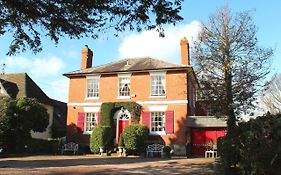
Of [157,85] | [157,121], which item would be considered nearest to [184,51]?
[157,85]

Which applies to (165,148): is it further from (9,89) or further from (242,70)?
(9,89)

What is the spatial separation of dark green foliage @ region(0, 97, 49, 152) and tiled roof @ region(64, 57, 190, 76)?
15.6ft

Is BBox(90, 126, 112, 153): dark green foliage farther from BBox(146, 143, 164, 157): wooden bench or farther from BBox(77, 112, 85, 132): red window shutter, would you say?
BBox(146, 143, 164, 157): wooden bench

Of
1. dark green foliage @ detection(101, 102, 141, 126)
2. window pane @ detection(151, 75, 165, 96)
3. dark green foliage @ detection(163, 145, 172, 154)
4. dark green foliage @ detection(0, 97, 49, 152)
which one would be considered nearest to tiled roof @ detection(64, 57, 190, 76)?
window pane @ detection(151, 75, 165, 96)

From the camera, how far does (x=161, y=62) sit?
30.0 meters

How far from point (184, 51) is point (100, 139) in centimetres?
997

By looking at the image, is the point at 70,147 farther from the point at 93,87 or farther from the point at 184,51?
the point at 184,51

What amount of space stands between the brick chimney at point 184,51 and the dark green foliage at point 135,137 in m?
6.47

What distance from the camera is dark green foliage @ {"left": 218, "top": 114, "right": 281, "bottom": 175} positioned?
33.8 ft

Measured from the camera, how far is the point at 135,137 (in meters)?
26.4

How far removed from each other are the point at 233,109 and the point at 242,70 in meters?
2.58

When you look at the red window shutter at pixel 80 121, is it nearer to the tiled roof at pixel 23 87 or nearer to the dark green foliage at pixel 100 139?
the dark green foliage at pixel 100 139

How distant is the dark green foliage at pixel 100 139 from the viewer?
26688 mm

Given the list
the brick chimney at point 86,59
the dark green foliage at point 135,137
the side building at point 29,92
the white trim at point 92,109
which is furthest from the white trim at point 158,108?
the side building at point 29,92
